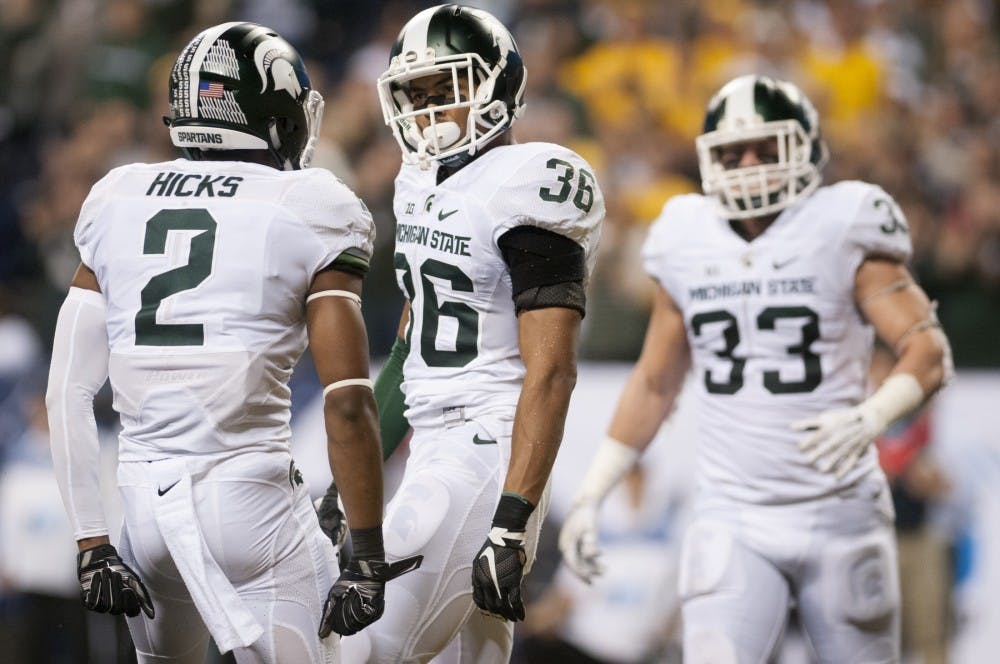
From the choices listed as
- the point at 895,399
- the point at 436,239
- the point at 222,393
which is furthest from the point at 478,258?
the point at 895,399

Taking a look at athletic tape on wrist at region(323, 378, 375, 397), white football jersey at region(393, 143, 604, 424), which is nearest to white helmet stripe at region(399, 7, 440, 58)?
white football jersey at region(393, 143, 604, 424)

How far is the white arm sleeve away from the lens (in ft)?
9.43

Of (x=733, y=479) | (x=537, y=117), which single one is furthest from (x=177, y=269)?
(x=537, y=117)

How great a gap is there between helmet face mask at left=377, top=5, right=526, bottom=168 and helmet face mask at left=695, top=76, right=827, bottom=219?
98 centimetres

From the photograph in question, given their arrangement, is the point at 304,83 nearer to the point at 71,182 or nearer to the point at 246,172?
the point at 246,172

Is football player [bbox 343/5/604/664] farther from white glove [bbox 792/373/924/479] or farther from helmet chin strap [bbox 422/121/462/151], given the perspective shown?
white glove [bbox 792/373/924/479]

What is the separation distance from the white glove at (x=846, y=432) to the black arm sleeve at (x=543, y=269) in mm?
930

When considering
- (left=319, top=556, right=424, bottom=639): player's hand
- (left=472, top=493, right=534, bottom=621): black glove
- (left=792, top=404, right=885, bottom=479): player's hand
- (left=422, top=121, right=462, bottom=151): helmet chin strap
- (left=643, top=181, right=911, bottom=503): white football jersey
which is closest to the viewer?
(left=319, top=556, right=424, bottom=639): player's hand

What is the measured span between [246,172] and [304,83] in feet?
0.97

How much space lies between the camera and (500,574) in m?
2.79

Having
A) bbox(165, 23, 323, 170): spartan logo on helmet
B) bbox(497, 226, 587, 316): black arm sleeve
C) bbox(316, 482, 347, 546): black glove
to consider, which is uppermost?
bbox(165, 23, 323, 170): spartan logo on helmet

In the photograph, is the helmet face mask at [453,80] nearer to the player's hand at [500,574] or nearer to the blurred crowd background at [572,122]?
the player's hand at [500,574]

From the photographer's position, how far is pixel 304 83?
3039 mm

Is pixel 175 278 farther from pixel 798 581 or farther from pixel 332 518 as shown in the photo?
pixel 798 581
